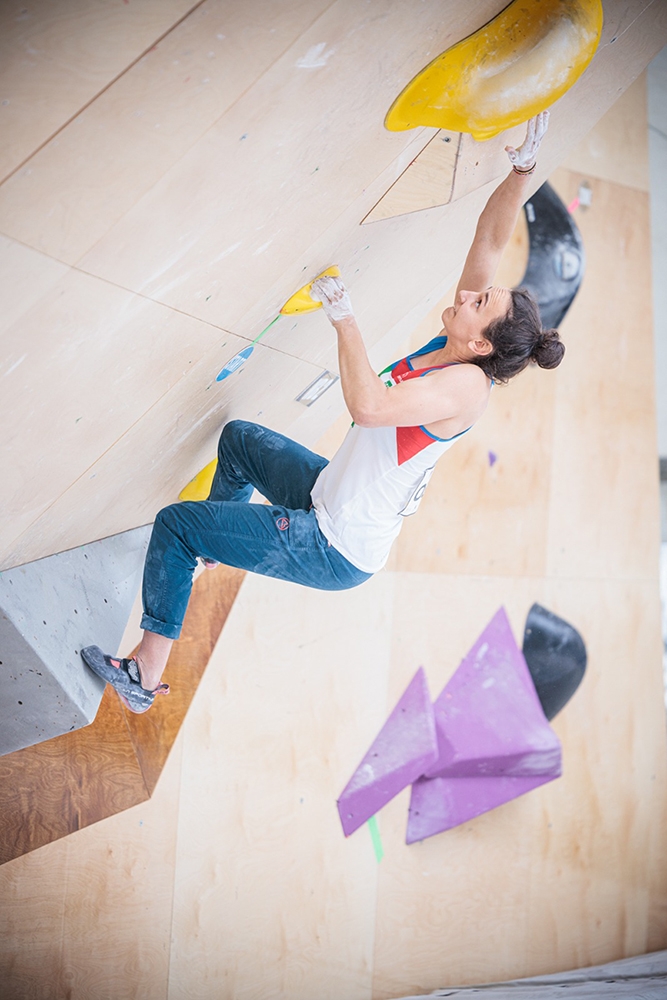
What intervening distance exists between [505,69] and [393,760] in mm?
2706

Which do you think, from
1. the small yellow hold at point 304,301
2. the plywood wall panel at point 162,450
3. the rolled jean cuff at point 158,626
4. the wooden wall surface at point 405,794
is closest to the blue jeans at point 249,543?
the rolled jean cuff at point 158,626

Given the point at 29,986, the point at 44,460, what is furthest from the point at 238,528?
the point at 29,986

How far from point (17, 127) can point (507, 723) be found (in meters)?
3.25

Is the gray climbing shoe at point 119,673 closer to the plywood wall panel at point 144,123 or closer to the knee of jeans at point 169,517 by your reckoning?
the knee of jeans at point 169,517

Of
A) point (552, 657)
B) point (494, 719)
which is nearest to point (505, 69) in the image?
point (494, 719)

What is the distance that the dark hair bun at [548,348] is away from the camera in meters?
1.60

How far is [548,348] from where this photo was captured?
1.60m

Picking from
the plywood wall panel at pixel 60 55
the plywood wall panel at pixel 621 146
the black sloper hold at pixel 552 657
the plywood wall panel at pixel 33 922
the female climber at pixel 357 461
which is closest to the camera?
the plywood wall panel at pixel 60 55

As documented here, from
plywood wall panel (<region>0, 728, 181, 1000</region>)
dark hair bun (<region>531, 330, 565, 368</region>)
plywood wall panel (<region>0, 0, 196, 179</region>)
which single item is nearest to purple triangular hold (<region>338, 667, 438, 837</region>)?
plywood wall panel (<region>0, 728, 181, 1000</region>)

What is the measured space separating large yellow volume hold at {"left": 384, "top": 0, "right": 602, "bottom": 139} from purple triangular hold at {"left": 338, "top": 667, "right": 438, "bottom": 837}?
8.23ft

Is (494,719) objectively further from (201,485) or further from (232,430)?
(232,430)

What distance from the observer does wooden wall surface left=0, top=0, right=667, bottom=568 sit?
829 millimetres

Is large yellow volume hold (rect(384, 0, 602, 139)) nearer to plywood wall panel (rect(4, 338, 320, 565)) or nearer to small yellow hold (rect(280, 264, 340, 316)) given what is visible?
small yellow hold (rect(280, 264, 340, 316))

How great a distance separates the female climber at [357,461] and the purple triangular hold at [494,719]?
183 centimetres
